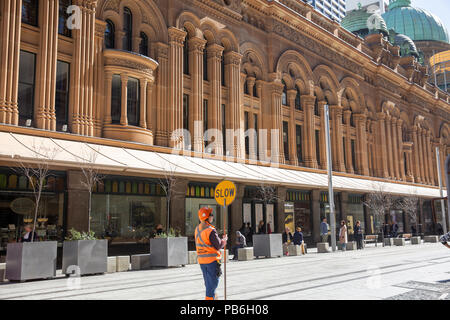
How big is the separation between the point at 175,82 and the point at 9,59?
880 centimetres

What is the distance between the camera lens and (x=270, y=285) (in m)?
11.5

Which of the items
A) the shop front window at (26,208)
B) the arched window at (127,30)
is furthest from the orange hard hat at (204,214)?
the arched window at (127,30)

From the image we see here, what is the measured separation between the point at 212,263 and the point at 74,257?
840 centimetres

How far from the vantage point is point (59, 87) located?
20312 mm

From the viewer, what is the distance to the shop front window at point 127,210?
20.6 meters

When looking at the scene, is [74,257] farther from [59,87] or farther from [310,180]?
[310,180]

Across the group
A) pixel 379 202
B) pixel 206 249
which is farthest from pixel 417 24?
pixel 206 249

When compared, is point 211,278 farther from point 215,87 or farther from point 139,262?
point 215,87

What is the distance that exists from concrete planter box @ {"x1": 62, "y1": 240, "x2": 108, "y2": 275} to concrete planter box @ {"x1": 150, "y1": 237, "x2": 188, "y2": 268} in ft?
7.67

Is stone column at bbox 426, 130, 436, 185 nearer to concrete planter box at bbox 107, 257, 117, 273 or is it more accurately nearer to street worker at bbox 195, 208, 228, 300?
concrete planter box at bbox 107, 257, 117, 273

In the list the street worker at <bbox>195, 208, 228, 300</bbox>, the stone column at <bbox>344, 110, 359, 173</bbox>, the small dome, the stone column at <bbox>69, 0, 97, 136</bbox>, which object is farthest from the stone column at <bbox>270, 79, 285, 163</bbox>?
the small dome

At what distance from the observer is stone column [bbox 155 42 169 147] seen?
2383 centimetres
